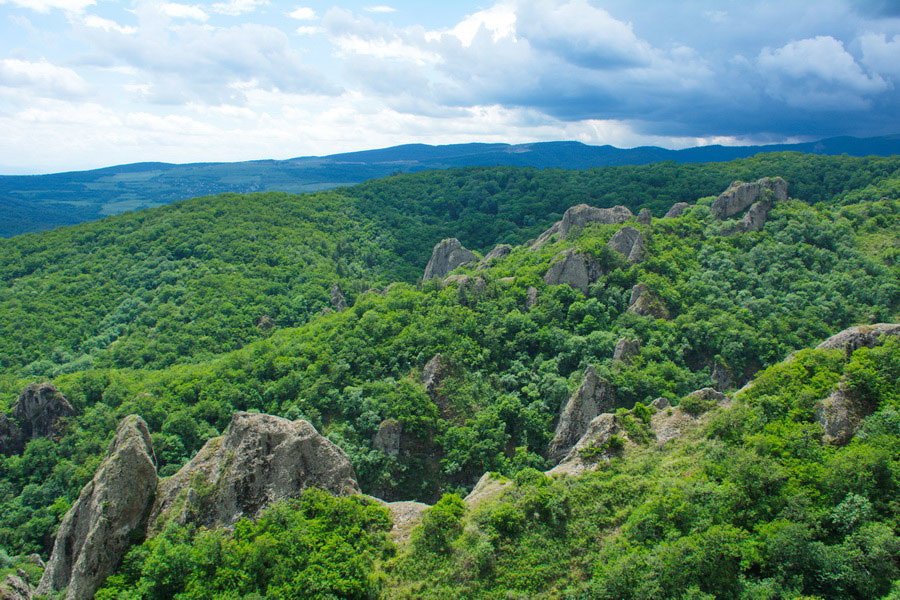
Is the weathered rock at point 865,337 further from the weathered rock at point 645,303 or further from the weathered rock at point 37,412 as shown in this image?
the weathered rock at point 37,412

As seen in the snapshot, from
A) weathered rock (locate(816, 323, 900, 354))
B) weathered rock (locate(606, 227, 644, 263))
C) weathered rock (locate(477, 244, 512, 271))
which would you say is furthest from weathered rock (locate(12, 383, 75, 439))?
weathered rock (locate(816, 323, 900, 354))

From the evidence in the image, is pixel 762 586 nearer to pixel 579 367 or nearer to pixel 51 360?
pixel 579 367

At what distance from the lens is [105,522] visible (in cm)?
2634

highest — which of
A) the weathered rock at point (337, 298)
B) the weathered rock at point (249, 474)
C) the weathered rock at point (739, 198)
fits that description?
the weathered rock at point (739, 198)

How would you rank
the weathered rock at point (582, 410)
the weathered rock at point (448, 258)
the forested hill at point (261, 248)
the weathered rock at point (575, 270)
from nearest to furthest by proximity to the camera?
the weathered rock at point (582, 410)
the weathered rock at point (575, 270)
the forested hill at point (261, 248)
the weathered rock at point (448, 258)

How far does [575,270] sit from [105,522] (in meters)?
54.7

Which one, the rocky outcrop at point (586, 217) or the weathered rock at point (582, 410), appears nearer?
the weathered rock at point (582, 410)

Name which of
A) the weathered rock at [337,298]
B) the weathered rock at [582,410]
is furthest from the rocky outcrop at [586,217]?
the weathered rock at [582,410]

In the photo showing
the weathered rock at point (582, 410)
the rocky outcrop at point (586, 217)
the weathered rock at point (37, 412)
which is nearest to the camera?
the weathered rock at point (582, 410)

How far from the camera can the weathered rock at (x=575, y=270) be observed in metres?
65.7

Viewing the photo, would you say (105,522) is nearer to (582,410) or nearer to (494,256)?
(582,410)

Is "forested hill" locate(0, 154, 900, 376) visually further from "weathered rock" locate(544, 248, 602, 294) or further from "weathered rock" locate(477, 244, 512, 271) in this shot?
"weathered rock" locate(544, 248, 602, 294)

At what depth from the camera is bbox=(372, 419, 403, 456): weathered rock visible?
1772 inches

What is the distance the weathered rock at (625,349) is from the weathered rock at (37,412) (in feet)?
202
